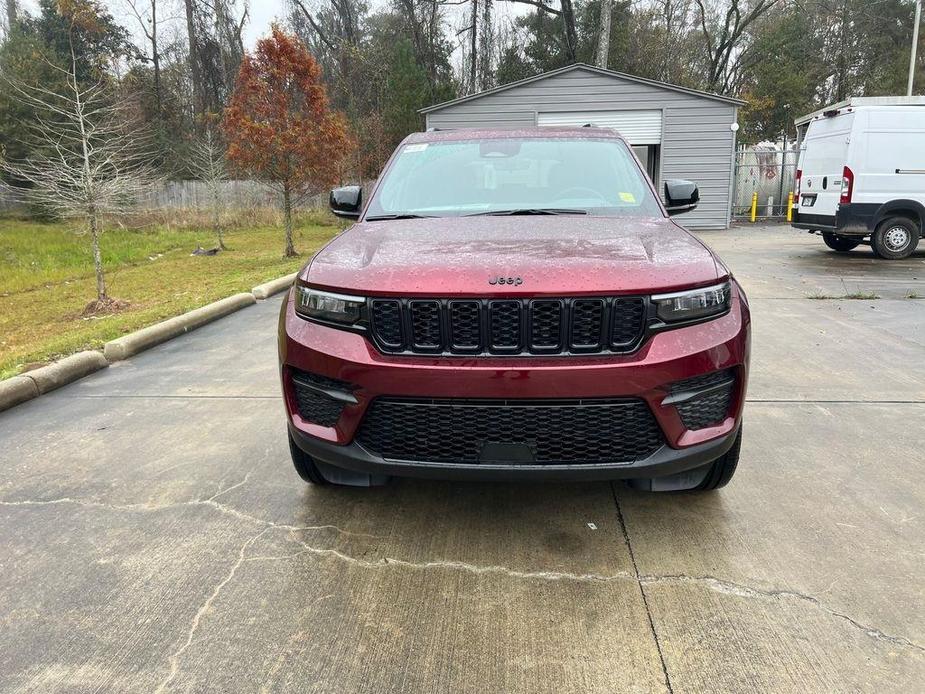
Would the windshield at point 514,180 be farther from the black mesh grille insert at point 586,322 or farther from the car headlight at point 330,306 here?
the black mesh grille insert at point 586,322

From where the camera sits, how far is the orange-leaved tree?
14438mm

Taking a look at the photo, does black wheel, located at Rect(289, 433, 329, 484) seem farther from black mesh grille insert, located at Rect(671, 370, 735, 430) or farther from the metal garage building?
the metal garage building

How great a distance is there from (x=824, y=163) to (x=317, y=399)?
11887 millimetres

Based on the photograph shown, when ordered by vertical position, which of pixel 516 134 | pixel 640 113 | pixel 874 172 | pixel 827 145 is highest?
pixel 640 113

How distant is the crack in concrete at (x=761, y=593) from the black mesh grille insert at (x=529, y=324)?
2.98 ft

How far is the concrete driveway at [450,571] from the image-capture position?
2.04m

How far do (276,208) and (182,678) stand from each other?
79.1 feet

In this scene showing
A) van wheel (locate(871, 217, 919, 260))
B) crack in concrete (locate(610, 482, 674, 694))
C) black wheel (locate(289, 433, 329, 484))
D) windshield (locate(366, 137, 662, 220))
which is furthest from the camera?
van wheel (locate(871, 217, 919, 260))

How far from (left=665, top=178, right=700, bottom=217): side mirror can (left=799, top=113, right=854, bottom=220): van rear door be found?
871cm

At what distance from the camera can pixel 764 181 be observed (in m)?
21.3

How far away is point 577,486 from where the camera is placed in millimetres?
3189

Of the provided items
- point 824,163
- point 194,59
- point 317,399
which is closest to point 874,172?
point 824,163

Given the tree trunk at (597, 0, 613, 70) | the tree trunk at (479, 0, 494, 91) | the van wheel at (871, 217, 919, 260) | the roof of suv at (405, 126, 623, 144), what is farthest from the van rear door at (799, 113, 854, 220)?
the tree trunk at (479, 0, 494, 91)

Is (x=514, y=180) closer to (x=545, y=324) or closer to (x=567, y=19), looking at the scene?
(x=545, y=324)
